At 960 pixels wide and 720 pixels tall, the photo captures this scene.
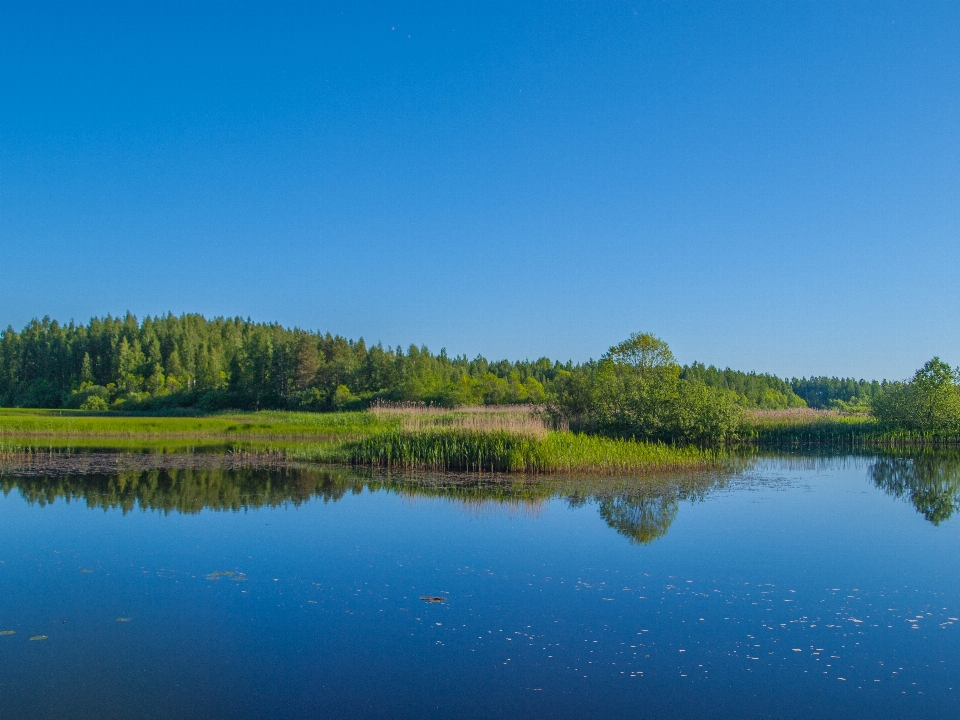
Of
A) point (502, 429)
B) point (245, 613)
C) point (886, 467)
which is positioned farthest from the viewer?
point (886, 467)

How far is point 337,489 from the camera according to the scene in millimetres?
17609

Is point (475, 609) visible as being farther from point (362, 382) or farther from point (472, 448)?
point (362, 382)

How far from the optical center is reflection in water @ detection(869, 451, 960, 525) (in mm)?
15883

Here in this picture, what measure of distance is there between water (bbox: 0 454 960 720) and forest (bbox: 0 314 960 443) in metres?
15.3

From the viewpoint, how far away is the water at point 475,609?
6.04 metres

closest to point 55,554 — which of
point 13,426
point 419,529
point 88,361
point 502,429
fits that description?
point 419,529

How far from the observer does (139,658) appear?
679 centimetres

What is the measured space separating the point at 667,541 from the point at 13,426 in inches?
1440

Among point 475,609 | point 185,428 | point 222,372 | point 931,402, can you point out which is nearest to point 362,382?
point 222,372

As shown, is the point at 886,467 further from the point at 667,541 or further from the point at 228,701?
the point at 228,701

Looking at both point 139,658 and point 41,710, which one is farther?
point 139,658

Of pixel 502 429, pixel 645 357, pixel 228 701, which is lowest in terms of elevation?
pixel 228 701

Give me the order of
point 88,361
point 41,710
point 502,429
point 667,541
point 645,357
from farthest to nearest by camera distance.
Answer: point 88,361
point 645,357
point 502,429
point 667,541
point 41,710

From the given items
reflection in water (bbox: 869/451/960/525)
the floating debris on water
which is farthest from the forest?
the floating debris on water
